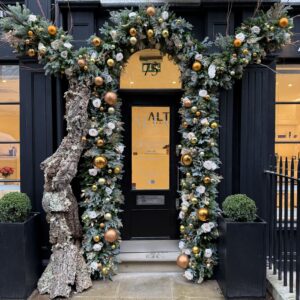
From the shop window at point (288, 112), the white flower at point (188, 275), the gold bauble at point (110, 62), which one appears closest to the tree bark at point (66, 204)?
the gold bauble at point (110, 62)

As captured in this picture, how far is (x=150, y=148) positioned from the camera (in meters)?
4.87

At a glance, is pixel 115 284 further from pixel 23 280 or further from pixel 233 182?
pixel 233 182

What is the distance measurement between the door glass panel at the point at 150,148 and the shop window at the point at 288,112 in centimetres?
167

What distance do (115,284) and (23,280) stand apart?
1.10 meters

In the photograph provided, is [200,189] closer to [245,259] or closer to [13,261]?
[245,259]

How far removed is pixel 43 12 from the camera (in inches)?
164

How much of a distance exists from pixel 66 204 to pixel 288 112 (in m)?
3.44

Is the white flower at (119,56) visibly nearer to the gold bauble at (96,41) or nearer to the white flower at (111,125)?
the gold bauble at (96,41)

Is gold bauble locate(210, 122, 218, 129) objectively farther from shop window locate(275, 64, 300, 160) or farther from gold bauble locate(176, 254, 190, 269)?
gold bauble locate(176, 254, 190, 269)

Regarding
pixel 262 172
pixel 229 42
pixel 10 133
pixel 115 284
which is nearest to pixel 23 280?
pixel 115 284

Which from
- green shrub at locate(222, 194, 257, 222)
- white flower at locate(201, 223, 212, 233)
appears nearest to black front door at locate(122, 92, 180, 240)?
white flower at locate(201, 223, 212, 233)

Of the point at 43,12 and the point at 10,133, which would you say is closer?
the point at 43,12

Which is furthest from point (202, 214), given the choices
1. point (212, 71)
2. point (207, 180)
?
point (212, 71)

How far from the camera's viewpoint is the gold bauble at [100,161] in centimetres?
378
